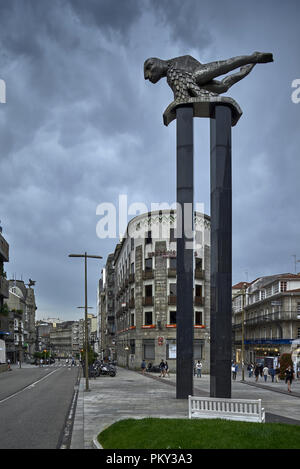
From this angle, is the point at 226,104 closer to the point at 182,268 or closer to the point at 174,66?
the point at 174,66

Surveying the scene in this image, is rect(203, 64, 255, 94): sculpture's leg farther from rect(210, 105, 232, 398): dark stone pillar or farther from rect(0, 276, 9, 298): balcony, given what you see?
rect(0, 276, 9, 298): balcony

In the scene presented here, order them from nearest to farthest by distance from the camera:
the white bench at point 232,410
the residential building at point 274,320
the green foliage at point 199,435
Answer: the green foliage at point 199,435
the white bench at point 232,410
the residential building at point 274,320

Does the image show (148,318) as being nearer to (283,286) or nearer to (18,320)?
(283,286)

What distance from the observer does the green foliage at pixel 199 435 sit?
10539 millimetres

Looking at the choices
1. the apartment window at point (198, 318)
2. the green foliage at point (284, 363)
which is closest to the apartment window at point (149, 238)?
the apartment window at point (198, 318)

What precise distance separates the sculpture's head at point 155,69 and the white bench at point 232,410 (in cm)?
1789

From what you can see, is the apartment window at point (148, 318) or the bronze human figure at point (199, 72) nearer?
the bronze human figure at point (199, 72)

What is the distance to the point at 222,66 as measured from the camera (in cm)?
2533

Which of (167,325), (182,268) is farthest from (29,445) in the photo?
(167,325)

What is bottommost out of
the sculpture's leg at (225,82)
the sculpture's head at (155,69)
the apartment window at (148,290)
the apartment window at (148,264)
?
the apartment window at (148,290)

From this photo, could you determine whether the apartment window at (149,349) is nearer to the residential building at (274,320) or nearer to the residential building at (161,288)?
the residential building at (161,288)

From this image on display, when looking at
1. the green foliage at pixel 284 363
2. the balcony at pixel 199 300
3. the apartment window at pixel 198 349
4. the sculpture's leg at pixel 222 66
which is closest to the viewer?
the sculpture's leg at pixel 222 66
